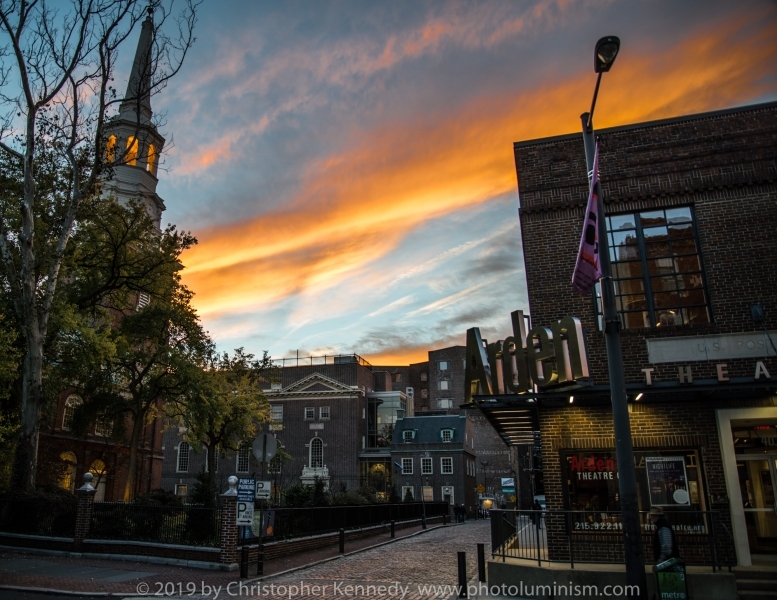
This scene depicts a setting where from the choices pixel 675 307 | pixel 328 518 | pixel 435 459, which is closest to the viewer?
pixel 675 307

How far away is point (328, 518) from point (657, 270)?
15410 millimetres

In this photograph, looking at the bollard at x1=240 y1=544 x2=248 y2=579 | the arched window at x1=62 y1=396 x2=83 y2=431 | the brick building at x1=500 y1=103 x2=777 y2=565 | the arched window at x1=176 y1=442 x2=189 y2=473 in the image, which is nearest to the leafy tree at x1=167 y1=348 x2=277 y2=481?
the arched window at x1=62 y1=396 x2=83 y2=431

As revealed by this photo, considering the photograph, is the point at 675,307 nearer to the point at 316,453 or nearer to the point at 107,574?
the point at 107,574

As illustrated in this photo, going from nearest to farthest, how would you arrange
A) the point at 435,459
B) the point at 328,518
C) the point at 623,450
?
the point at 623,450, the point at 328,518, the point at 435,459

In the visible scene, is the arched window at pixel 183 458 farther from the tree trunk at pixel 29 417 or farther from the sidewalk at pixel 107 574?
the sidewalk at pixel 107 574

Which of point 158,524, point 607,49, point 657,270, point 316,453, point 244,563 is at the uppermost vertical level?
point 607,49

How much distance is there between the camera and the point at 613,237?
14.6 m

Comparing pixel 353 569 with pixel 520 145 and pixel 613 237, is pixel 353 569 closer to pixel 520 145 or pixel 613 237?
pixel 613 237

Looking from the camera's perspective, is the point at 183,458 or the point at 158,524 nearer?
the point at 158,524

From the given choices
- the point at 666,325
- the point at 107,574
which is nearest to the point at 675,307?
the point at 666,325

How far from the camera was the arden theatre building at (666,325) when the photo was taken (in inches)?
480

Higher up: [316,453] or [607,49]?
[607,49]

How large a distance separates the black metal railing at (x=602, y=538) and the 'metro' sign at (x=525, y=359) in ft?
8.38

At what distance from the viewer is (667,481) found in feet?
41.2
